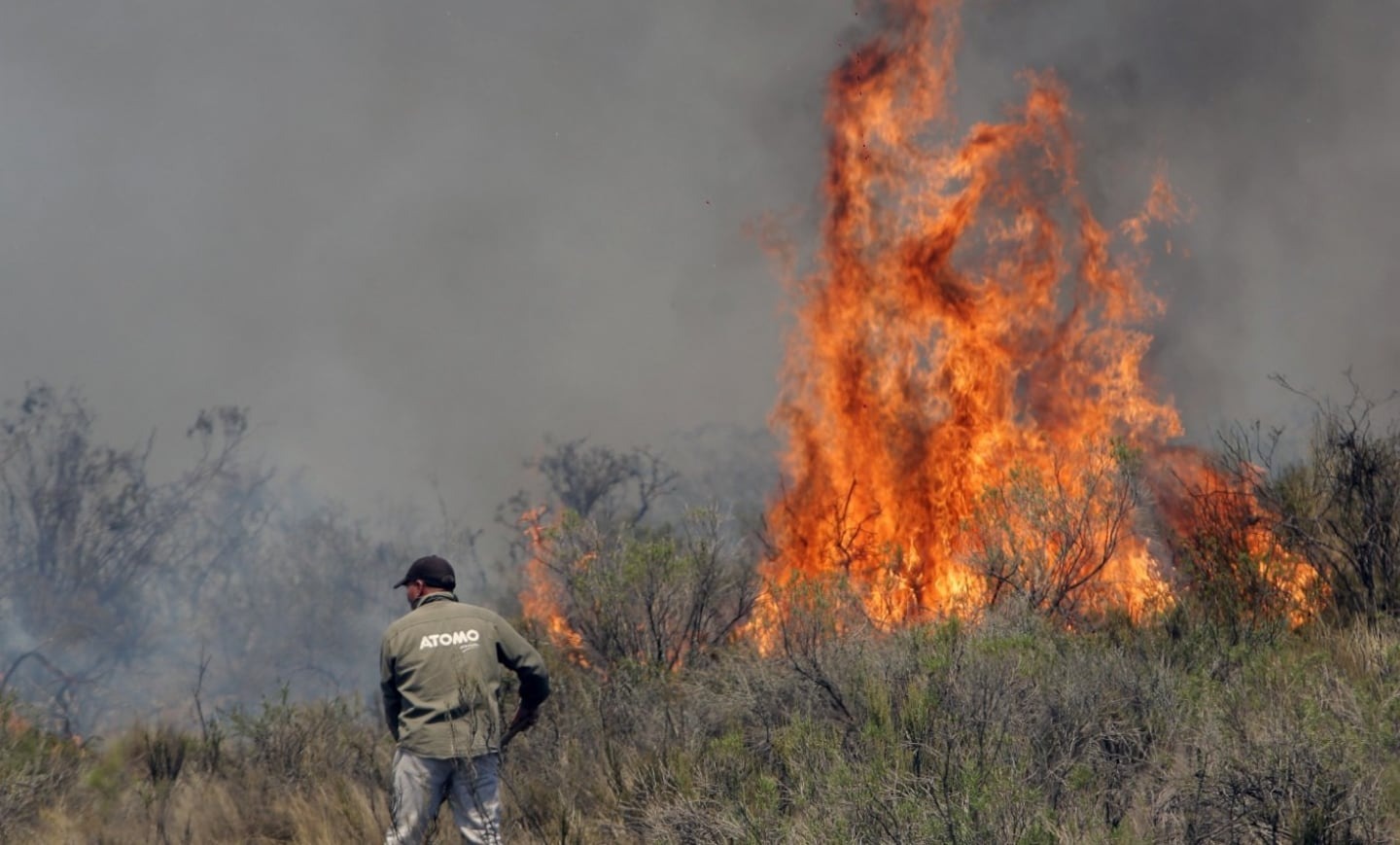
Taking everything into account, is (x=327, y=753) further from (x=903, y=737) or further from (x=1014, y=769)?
(x=1014, y=769)

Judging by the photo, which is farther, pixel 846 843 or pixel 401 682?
pixel 401 682

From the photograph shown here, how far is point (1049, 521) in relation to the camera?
36.2 feet

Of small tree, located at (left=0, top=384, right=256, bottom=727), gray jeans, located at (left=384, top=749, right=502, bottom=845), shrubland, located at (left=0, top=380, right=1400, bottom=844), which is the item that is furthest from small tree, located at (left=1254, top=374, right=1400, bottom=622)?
small tree, located at (left=0, top=384, right=256, bottom=727)

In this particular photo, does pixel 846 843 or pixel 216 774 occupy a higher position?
pixel 216 774

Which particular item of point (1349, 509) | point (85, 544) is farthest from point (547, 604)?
point (85, 544)

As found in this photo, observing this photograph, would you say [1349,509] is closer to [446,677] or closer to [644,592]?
[644,592]

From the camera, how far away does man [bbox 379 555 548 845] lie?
539cm

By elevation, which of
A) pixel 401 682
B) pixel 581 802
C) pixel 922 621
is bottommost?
pixel 581 802

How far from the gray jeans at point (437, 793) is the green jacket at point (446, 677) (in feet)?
0.29

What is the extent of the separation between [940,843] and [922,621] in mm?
5668

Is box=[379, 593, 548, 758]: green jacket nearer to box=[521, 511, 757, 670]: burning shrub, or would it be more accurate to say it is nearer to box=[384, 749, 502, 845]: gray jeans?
box=[384, 749, 502, 845]: gray jeans

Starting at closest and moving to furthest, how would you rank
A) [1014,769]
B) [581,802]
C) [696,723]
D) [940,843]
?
[940,843] < [1014,769] < [581,802] < [696,723]

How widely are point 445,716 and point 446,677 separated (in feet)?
0.58

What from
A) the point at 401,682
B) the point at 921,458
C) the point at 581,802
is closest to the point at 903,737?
the point at 581,802
